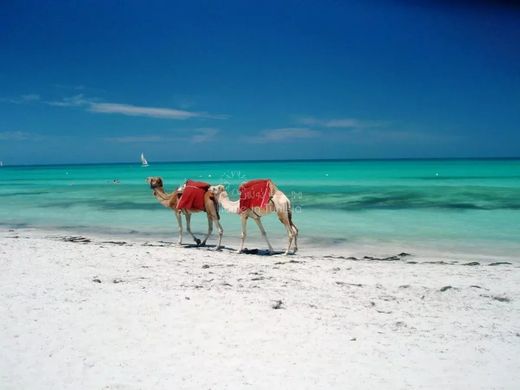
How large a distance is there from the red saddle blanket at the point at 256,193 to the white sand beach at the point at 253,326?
167 cm

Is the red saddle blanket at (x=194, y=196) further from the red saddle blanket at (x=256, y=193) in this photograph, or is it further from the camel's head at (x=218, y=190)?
the red saddle blanket at (x=256, y=193)

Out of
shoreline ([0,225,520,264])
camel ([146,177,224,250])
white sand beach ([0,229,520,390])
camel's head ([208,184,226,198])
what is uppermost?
camel's head ([208,184,226,198])

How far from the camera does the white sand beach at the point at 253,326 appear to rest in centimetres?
384

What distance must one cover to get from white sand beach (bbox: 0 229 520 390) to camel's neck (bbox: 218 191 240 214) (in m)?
1.96

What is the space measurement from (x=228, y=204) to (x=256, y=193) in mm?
842

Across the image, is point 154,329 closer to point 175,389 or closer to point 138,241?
point 175,389

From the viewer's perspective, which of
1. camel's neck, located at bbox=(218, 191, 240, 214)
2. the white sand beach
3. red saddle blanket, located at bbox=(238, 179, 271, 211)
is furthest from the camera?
camel's neck, located at bbox=(218, 191, 240, 214)

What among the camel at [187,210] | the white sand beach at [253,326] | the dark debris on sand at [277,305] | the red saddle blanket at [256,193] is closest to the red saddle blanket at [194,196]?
the camel at [187,210]

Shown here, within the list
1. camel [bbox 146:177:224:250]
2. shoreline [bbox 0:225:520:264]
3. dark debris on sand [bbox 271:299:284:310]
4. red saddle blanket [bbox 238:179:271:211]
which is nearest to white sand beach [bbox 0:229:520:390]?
dark debris on sand [bbox 271:299:284:310]

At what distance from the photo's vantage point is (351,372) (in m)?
3.91

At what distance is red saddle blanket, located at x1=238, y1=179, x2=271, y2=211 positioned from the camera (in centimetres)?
920

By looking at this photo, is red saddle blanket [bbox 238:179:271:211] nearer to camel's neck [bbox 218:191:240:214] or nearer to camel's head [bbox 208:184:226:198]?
camel's neck [bbox 218:191:240:214]

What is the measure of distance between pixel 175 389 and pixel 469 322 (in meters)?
3.45

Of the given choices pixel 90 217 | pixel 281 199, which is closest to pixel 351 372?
pixel 281 199
